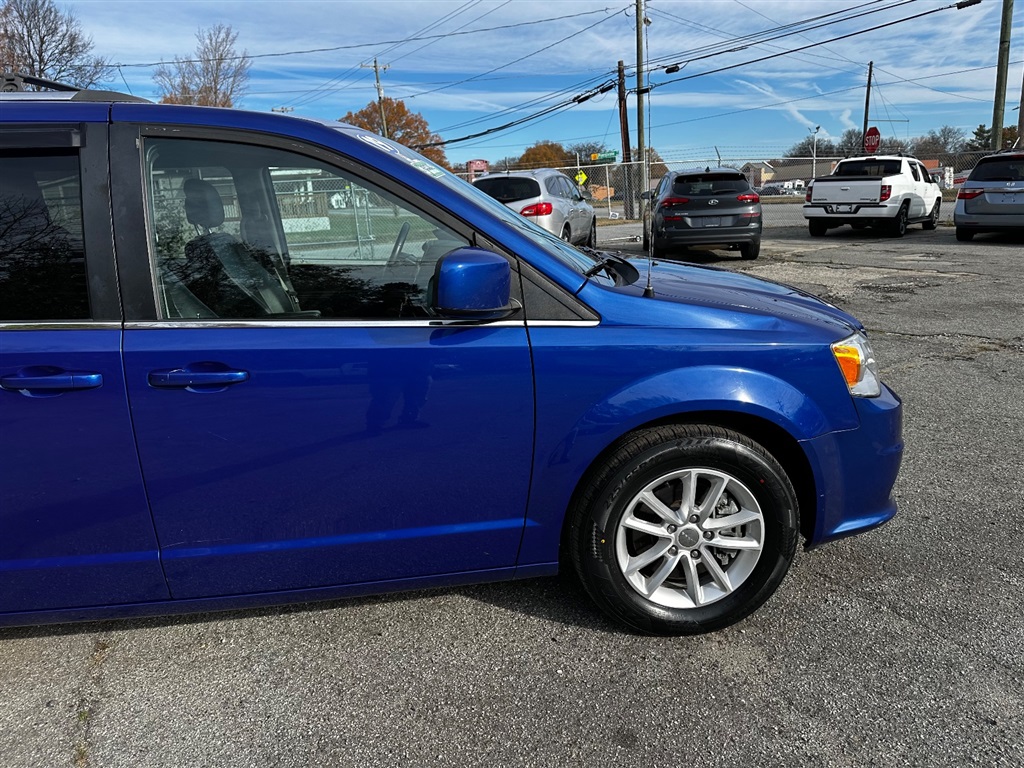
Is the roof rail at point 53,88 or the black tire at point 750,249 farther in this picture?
the black tire at point 750,249

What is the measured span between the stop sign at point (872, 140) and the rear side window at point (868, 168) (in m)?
12.0

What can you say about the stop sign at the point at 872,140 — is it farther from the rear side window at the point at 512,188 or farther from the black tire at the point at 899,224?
the rear side window at the point at 512,188

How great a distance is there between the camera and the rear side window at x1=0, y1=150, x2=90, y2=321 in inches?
83.9

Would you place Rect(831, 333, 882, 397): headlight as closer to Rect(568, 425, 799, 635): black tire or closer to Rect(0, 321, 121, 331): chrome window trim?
Rect(568, 425, 799, 635): black tire

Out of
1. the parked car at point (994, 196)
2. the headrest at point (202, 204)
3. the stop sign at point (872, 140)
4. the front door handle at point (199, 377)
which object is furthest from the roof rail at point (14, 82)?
the stop sign at point (872, 140)

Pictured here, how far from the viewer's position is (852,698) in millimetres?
2252

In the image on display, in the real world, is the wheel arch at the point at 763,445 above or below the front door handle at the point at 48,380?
below

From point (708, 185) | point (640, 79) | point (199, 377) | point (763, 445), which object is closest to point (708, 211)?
point (708, 185)

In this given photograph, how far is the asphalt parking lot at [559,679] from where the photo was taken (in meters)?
2.09

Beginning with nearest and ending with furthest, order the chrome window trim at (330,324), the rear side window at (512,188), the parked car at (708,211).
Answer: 1. the chrome window trim at (330,324)
2. the rear side window at (512,188)
3. the parked car at (708,211)

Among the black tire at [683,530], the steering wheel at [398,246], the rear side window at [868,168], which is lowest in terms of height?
the black tire at [683,530]

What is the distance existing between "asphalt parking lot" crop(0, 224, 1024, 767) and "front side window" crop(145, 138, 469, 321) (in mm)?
1191

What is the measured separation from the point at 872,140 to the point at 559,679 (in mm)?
28828

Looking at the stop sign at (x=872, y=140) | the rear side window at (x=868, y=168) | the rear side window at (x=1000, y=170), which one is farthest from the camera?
the stop sign at (x=872, y=140)
